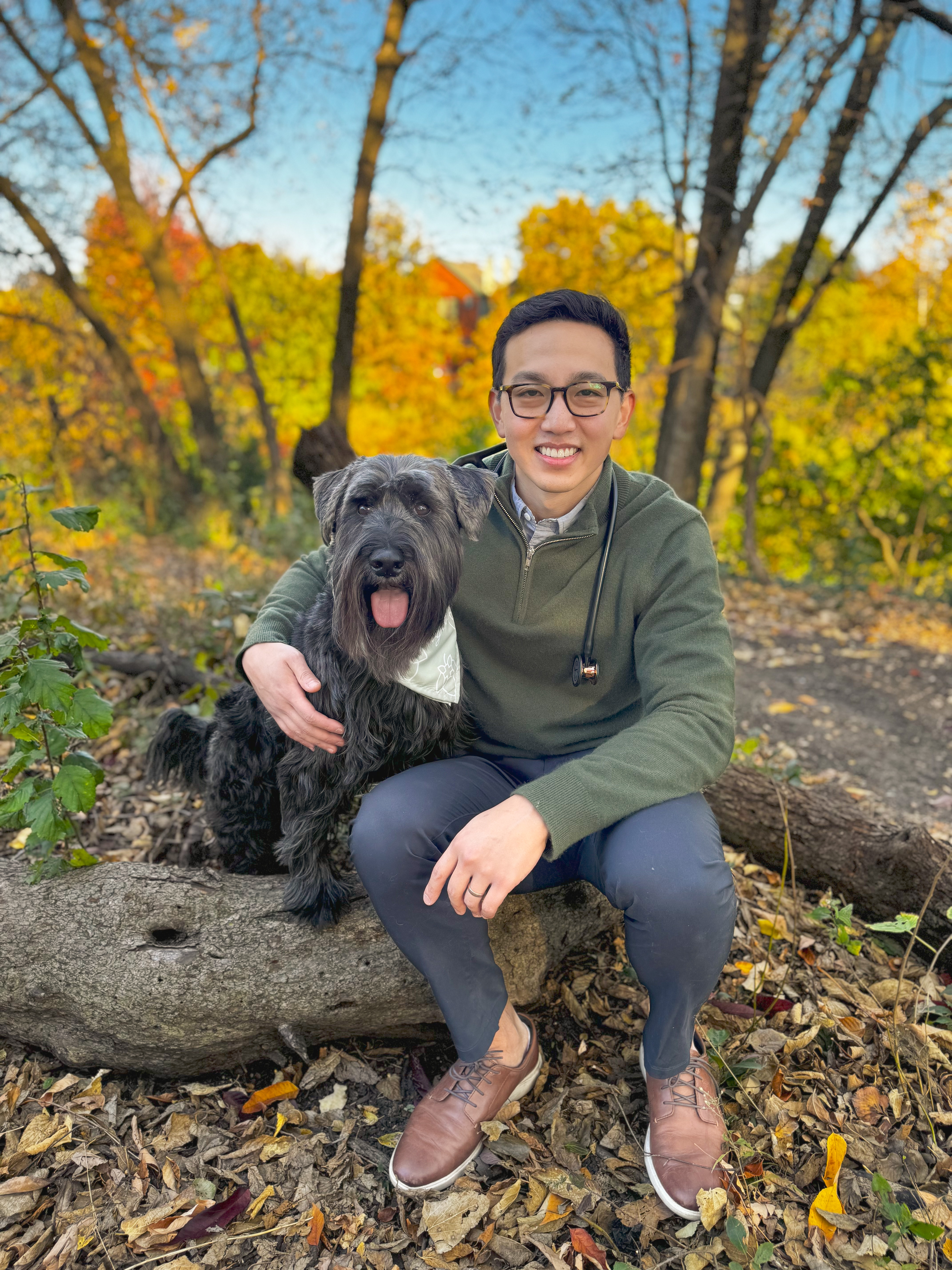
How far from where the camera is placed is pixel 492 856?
165 centimetres

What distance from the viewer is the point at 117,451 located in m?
12.4

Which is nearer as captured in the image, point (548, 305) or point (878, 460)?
point (548, 305)

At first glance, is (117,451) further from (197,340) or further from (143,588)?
(143,588)

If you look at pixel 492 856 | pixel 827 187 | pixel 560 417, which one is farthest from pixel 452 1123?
pixel 827 187

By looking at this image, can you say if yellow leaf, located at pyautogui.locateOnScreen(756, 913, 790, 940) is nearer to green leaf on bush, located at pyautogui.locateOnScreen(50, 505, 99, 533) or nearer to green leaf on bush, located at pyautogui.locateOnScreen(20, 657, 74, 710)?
green leaf on bush, located at pyautogui.locateOnScreen(20, 657, 74, 710)

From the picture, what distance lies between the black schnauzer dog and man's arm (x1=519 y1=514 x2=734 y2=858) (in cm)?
45

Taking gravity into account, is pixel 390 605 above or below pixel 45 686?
above

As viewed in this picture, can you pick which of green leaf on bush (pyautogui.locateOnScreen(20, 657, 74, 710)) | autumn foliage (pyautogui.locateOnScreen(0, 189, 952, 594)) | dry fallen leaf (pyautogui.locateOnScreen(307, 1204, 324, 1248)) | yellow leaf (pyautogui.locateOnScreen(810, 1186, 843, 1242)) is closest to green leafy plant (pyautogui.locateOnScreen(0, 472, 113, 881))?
green leaf on bush (pyautogui.locateOnScreen(20, 657, 74, 710))

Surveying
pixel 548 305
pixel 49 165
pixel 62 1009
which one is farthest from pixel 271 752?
pixel 49 165

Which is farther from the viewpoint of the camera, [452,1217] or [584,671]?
[584,671]

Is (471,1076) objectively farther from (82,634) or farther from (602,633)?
(82,634)

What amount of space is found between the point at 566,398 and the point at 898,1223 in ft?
6.35

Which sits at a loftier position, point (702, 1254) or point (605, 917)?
point (605, 917)

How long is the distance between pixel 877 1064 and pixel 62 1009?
217 cm
